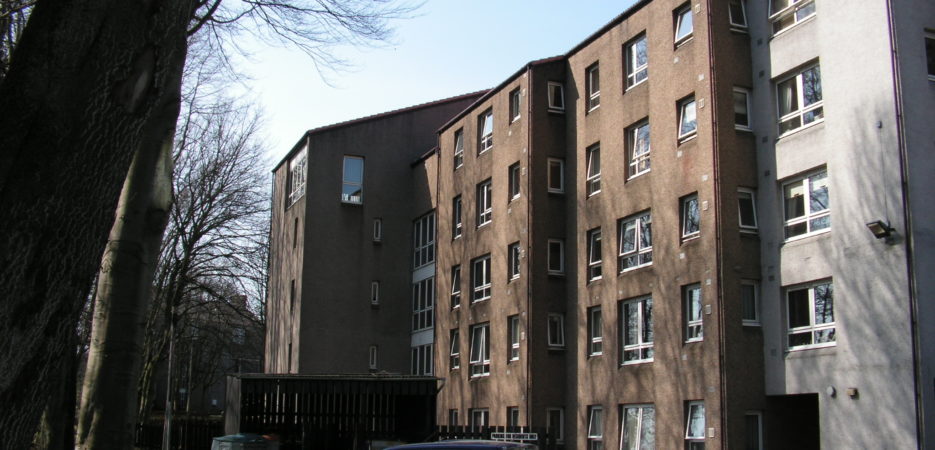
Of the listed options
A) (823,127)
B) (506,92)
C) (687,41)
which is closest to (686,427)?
(823,127)

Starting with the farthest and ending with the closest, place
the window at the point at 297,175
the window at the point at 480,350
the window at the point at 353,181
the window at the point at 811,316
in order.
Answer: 1. the window at the point at 297,175
2. the window at the point at 353,181
3. the window at the point at 480,350
4. the window at the point at 811,316

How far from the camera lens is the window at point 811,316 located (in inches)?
803

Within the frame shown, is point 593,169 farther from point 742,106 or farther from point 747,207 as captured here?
point 747,207

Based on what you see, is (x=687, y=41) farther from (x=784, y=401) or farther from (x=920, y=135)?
(x=784, y=401)

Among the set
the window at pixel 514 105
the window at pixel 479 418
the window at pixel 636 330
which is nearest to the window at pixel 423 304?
the window at pixel 479 418

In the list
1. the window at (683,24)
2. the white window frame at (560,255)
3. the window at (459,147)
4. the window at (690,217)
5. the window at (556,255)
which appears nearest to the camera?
the window at (690,217)

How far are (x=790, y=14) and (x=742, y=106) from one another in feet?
7.80

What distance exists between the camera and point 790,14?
2266 cm

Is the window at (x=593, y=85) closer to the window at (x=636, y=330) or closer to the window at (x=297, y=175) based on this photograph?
the window at (x=636, y=330)

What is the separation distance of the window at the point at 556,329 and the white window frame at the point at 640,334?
376 centimetres

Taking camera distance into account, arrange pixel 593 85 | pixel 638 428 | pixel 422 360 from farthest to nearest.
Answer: pixel 422 360
pixel 593 85
pixel 638 428

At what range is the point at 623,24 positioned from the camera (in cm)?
2770

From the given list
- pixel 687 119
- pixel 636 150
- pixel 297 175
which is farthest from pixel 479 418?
pixel 297 175

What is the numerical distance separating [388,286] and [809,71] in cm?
2338
